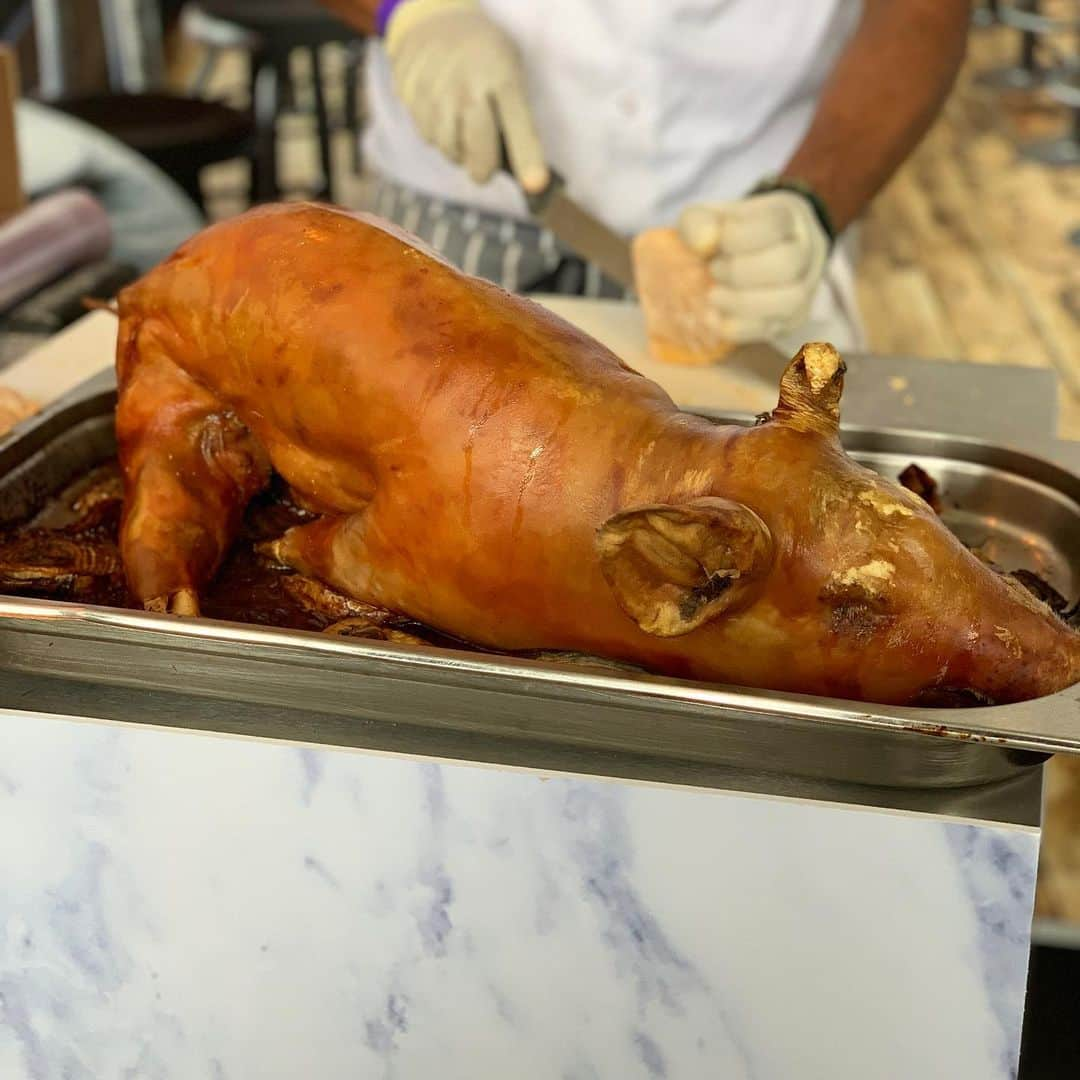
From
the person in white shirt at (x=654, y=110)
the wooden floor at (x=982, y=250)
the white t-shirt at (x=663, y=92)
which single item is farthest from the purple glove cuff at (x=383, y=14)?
the wooden floor at (x=982, y=250)

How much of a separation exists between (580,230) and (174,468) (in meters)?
0.61

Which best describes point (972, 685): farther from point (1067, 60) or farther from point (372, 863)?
point (1067, 60)

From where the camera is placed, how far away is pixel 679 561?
26.6 inches

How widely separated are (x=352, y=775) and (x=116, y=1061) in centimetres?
27

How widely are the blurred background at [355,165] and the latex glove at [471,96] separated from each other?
557mm

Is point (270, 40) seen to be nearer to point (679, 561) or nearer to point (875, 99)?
point (875, 99)

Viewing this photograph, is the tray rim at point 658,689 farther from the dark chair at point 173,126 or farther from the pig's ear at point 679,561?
the dark chair at point 173,126

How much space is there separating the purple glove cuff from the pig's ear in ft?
3.87

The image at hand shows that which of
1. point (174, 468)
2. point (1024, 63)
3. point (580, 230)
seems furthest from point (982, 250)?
point (174, 468)

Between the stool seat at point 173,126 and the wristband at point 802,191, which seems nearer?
the wristband at point 802,191

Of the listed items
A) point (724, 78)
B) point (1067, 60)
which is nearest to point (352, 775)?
point (724, 78)

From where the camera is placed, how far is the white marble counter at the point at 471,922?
73 centimetres

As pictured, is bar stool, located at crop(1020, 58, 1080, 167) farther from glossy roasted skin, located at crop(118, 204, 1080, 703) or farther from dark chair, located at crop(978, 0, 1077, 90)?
glossy roasted skin, located at crop(118, 204, 1080, 703)

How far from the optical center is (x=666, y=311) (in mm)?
1398
